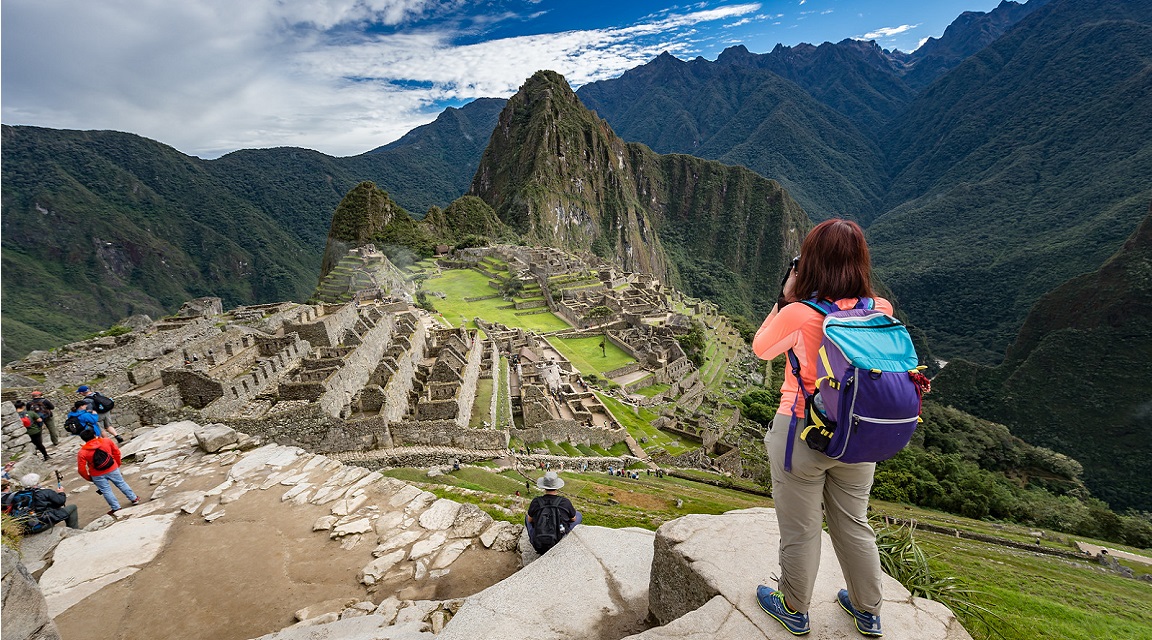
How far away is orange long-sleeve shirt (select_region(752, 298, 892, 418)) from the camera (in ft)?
8.54

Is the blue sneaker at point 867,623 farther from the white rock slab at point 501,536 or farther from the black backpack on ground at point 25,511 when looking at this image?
the black backpack on ground at point 25,511

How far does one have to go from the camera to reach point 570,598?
3.63 m

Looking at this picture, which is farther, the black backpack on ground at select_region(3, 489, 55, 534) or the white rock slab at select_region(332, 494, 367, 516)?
the white rock slab at select_region(332, 494, 367, 516)

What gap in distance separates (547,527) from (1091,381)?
68862 mm

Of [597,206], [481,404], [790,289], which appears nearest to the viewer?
[790,289]

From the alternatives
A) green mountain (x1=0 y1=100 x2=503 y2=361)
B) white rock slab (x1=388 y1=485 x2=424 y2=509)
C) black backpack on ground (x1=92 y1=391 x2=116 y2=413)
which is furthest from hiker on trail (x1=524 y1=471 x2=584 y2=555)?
green mountain (x1=0 y1=100 x2=503 y2=361)

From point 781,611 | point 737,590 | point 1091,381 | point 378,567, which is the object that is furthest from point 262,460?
point 1091,381

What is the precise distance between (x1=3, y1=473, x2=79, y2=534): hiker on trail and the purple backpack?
796cm

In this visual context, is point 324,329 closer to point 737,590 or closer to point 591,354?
point 737,590

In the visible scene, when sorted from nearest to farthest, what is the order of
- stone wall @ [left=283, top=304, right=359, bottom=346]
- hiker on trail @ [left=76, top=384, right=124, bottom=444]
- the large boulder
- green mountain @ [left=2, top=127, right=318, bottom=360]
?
the large boulder < hiker on trail @ [left=76, top=384, right=124, bottom=444] < stone wall @ [left=283, top=304, right=359, bottom=346] < green mountain @ [left=2, top=127, right=318, bottom=360]

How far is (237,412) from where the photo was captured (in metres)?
10.6

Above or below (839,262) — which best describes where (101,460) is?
below

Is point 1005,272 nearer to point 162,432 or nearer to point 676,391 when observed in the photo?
point 676,391

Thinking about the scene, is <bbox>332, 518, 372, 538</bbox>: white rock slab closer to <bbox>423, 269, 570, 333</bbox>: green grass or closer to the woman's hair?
the woman's hair
